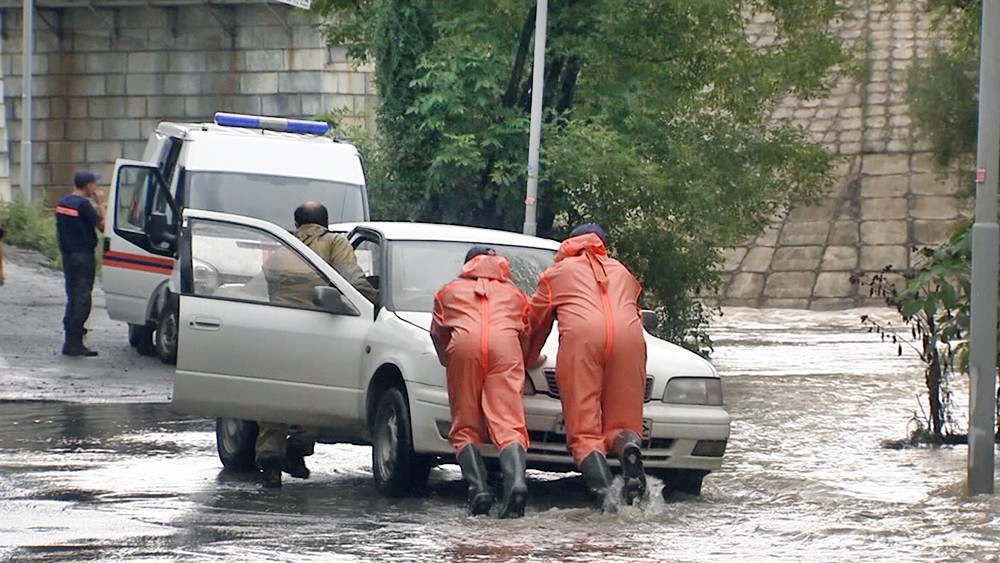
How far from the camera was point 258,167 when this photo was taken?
64.9 ft

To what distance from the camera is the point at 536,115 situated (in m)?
21.2

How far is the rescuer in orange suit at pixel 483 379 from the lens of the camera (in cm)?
973

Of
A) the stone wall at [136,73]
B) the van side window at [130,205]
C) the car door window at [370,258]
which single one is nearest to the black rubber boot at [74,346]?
the van side window at [130,205]

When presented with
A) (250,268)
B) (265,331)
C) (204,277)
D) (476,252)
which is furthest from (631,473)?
(204,277)

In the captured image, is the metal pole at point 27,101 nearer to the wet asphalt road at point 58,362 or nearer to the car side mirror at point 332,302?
the wet asphalt road at point 58,362

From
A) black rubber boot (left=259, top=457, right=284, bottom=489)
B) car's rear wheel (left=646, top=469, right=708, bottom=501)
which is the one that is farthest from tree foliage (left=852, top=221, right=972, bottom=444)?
black rubber boot (left=259, top=457, right=284, bottom=489)

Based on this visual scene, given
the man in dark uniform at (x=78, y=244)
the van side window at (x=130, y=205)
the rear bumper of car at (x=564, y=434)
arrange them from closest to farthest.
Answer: the rear bumper of car at (x=564, y=434), the man in dark uniform at (x=78, y=244), the van side window at (x=130, y=205)

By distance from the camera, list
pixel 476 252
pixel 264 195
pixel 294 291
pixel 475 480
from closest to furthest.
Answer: pixel 475 480 < pixel 476 252 < pixel 294 291 < pixel 264 195

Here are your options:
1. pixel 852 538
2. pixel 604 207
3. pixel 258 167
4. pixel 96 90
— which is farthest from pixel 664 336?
pixel 96 90

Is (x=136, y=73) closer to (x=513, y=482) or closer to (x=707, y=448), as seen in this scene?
(x=707, y=448)

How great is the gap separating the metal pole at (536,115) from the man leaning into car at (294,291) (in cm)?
938

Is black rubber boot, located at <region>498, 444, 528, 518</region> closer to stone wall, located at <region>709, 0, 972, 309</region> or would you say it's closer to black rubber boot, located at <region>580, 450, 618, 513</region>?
black rubber boot, located at <region>580, 450, 618, 513</region>

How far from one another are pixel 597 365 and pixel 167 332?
10510 mm

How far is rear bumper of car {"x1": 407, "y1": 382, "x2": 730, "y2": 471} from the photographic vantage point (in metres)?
10.2
